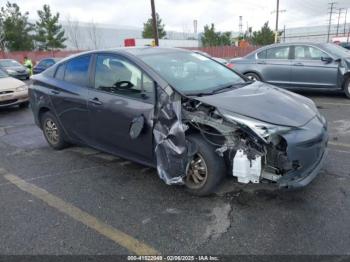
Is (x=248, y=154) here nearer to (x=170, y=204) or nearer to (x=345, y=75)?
(x=170, y=204)

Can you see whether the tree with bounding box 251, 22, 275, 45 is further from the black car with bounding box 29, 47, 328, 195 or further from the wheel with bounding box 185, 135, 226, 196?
the wheel with bounding box 185, 135, 226, 196

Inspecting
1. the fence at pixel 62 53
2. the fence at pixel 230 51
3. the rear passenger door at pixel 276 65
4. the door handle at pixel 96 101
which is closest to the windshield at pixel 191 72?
the door handle at pixel 96 101

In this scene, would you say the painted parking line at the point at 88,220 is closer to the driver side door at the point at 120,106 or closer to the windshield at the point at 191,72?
the driver side door at the point at 120,106

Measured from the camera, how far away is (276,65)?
918 centimetres

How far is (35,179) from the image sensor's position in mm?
4383

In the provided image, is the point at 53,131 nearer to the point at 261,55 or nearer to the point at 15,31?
the point at 261,55

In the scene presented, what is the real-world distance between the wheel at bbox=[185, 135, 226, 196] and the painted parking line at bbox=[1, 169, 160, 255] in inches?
37.0

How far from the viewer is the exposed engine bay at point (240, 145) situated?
3.20m

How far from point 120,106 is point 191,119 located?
0.98 meters

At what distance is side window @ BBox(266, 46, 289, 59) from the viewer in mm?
9110

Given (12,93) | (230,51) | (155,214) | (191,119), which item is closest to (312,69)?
(191,119)

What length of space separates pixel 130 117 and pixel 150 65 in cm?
65

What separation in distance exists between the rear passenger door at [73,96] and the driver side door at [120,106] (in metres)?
0.18

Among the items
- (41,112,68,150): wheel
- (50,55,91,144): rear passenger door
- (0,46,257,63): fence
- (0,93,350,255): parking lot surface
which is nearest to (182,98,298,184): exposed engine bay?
(0,93,350,255): parking lot surface
